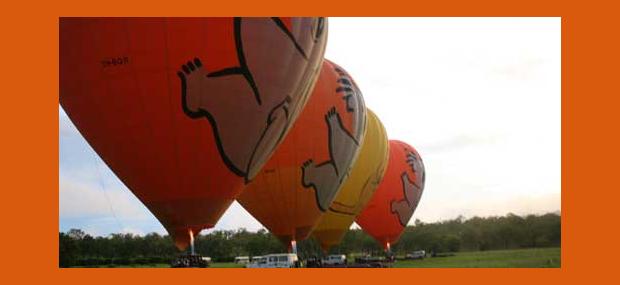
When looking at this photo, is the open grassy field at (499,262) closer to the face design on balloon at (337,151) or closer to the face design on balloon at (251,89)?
the face design on balloon at (337,151)

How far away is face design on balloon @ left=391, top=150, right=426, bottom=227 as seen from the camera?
1209 inches

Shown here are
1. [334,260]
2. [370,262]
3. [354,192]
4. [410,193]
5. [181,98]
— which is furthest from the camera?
[410,193]

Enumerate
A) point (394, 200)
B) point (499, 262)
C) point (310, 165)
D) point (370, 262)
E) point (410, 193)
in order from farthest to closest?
point (410, 193) < point (394, 200) < point (370, 262) < point (499, 262) < point (310, 165)

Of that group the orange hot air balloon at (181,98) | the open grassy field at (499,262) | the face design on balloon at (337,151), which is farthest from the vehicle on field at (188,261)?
the open grassy field at (499,262)

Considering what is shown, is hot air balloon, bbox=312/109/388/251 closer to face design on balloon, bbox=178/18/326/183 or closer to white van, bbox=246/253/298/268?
white van, bbox=246/253/298/268

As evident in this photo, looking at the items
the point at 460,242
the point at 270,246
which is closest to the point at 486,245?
the point at 460,242

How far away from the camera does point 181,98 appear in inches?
485

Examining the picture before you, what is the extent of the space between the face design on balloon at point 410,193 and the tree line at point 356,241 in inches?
297

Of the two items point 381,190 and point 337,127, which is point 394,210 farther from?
point 337,127

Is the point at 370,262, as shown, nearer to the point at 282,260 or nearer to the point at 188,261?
the point at 282,260

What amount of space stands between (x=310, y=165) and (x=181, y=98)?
22.5 ft

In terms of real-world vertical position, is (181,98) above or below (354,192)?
above

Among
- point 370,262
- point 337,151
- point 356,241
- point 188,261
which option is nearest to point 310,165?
point 337,151

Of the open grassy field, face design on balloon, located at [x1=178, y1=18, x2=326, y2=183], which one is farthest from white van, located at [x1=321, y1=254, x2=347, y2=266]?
face design on balloon, located at [x1=178, y1=18, x2=326, y2=183]
